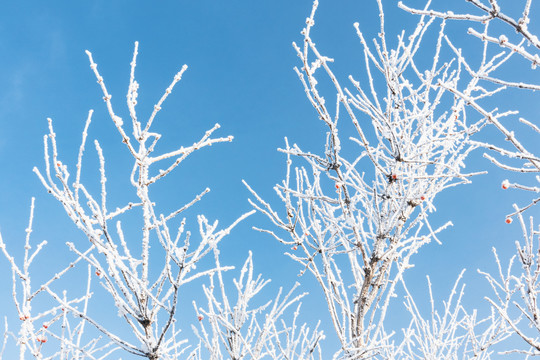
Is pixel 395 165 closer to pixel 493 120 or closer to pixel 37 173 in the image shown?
pixel 493 120

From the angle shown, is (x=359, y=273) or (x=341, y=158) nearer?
(x=341, y=158)

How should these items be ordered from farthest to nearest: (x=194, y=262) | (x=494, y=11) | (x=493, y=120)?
1. (x=194, y=262)
2. (x=493, y=120)
3. (x=494, y=11)

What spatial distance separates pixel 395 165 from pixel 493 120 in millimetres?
2520

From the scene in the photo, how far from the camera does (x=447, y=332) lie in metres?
6.43

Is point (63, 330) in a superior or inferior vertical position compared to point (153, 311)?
superior

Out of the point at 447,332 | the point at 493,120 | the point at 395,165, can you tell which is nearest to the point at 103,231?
the point at 493,120

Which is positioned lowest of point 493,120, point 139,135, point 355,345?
point 355,345

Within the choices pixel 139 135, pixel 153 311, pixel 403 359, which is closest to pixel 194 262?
pixel 153 311

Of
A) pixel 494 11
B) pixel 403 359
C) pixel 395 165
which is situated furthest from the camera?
pixel 403 359

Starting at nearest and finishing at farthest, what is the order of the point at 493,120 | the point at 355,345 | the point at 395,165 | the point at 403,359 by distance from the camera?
the point at 493,120
the point at 355,345
the point at 395,165
the point at 403,359

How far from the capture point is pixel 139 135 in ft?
10.9

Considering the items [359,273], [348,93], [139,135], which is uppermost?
[348,93]

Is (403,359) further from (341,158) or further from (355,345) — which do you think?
(341,158)

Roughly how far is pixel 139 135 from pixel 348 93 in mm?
2052
